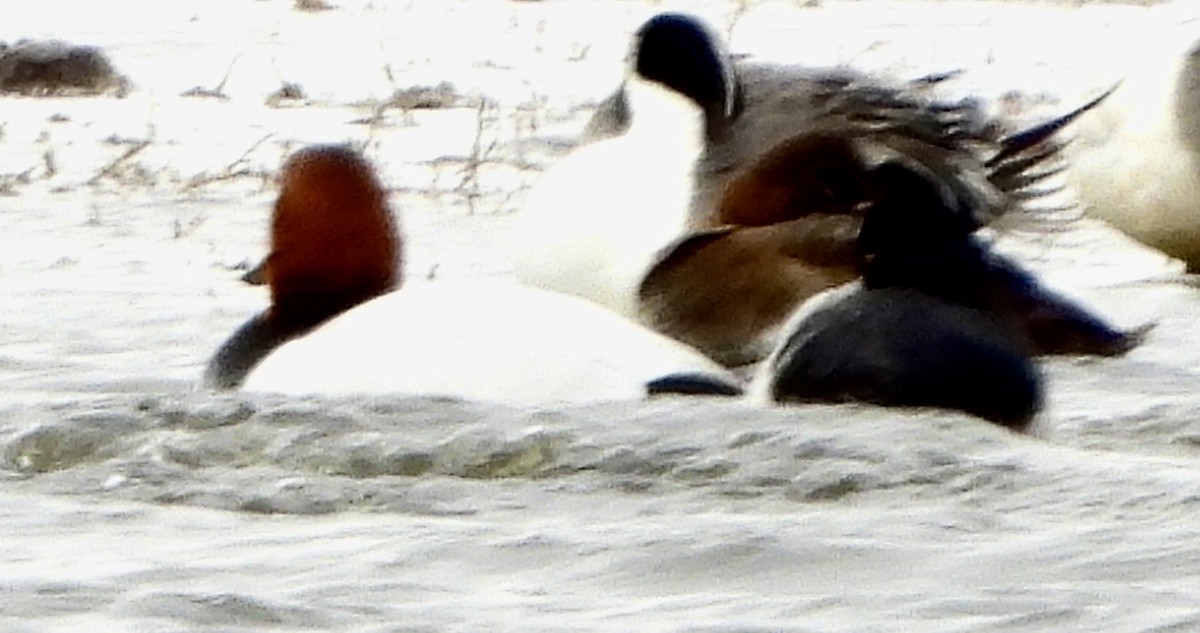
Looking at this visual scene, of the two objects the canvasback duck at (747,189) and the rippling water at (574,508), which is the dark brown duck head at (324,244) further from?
the canvasback duck at (747,189)

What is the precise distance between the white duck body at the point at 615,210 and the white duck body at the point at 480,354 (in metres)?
1.41

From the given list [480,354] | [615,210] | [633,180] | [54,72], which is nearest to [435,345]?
[480,354]

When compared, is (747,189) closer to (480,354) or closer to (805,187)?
(805,187)

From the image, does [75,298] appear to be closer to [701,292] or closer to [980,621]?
[701,292]

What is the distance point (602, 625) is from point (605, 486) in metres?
0.89

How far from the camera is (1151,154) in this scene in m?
8.12

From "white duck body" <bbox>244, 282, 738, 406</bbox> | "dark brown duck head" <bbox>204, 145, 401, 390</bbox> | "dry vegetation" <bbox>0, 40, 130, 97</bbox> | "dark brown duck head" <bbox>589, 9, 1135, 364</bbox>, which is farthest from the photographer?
"dry vegetation" <bbox>0, 40, 130, 97</bbox>

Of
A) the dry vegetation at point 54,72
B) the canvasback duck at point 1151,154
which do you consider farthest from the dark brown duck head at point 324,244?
the dry vegetation at point 54,72

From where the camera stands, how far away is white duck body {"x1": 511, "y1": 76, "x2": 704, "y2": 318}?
684cm

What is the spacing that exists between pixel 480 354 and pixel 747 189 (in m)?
1.79

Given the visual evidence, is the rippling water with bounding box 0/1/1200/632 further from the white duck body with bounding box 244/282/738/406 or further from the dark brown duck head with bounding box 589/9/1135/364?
the dark brown duck head with bounding box 589/9/1135/364

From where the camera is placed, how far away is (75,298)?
6992mm

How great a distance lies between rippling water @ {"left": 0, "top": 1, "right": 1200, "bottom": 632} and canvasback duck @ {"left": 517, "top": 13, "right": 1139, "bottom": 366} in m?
0.57

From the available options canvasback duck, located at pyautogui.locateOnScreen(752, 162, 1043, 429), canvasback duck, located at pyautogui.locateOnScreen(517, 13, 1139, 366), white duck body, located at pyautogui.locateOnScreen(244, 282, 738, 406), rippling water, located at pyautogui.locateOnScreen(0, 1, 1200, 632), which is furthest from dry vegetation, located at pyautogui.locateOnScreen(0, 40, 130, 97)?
canvasback duck, located at pyautogui.locateOnScreen(752, 162, 1043, 429)
